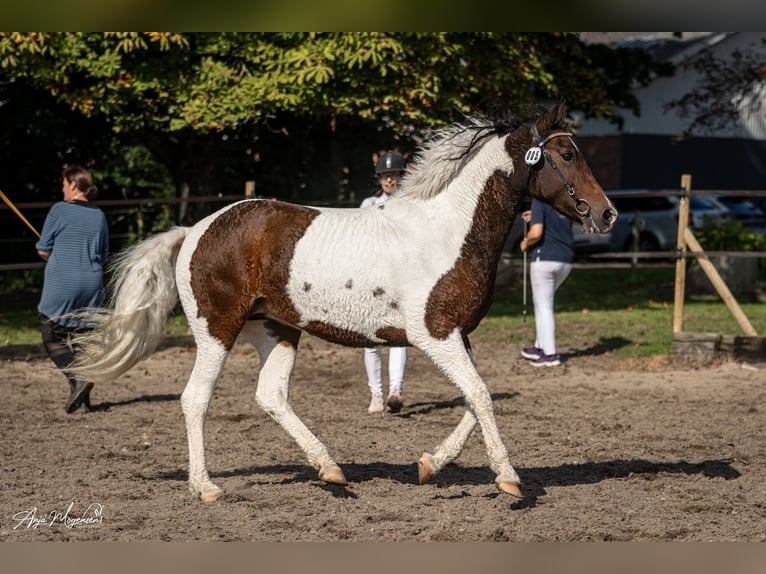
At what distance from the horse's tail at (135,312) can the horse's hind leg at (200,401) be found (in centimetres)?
50

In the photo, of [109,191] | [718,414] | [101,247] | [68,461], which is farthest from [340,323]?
[109,191]

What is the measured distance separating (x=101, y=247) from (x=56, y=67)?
228 inches

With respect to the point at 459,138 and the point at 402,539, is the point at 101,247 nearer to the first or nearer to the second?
the point at 459,138

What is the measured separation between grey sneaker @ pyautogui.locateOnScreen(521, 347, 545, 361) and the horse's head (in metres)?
5.37

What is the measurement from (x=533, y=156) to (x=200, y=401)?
2321mm

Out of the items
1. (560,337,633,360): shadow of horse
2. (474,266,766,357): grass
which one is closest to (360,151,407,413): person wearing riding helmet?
(560,337,633,360): shadow of horse

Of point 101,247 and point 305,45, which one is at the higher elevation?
point 305,45

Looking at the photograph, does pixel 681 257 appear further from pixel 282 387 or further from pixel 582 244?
pixel 582 244

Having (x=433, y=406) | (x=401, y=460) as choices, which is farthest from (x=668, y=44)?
(x=401, y=460)

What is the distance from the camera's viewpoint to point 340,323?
5680 mm

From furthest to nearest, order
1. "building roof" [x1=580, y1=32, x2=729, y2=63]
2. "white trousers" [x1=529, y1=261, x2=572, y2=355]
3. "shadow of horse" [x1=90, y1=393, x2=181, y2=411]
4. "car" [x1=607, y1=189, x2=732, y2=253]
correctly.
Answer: "building roof" [x1=580, y1=32, x2=729, y2=63] < "car" [x1=607, y1=189, x2=732, y2=253] < "white trousers" [x1=529, y1=261, x2=572, y2=355] < "shadow of horse" [x1=90, y1=393, x2=181, y2=411]

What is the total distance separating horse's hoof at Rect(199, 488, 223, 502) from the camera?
18.6 ft

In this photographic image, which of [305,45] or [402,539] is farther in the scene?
[305,45]

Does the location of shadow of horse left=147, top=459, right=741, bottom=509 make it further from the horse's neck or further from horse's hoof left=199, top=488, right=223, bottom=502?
the horse's neck
